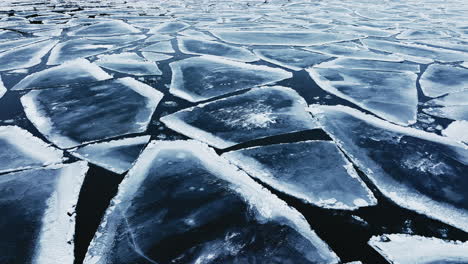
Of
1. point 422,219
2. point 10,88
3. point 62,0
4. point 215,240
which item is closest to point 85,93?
point 10,88

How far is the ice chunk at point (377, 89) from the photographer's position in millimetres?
1203

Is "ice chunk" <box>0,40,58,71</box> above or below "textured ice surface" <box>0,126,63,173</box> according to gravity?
above

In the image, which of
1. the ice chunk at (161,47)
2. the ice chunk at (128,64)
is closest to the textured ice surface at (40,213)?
the ice chunk at (128,64)

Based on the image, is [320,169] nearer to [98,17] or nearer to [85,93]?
[85,93]

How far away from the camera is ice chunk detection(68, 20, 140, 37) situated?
2502 mm

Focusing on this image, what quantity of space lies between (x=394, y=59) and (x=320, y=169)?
144cm

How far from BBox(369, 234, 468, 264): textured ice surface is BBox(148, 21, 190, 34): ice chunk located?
8.03 ft

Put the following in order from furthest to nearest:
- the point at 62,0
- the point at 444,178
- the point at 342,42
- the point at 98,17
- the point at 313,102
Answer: the point at 62,0
the point at 98,17
the point at 342,42
the point at 313,102
the point at 444,178

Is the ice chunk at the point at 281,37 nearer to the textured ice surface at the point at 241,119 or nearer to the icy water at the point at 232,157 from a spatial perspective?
the icy water at the point at 232,157

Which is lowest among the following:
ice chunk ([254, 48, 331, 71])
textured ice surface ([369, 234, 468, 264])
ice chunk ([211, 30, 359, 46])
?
textured ice surface ([369, 234, 468, 264])

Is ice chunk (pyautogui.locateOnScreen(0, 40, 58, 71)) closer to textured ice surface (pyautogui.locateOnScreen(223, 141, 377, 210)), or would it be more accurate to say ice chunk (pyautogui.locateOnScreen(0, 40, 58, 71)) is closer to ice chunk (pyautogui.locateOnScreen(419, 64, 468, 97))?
textured ice surface (pyautogui.locateOnScreen(223, 141, 377, 210))

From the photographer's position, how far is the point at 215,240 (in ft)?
2.01

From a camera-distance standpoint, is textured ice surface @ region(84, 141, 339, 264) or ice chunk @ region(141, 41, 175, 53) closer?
textured ice surface @ region(84, 141, 339, 264)

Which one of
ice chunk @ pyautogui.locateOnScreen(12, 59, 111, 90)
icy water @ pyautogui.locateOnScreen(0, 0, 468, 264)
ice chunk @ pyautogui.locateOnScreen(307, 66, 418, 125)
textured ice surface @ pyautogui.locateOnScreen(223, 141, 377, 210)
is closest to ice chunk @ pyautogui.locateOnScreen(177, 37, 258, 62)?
icy water @ pyautogui.locateOnScreen(0, 0, 468, 264)
